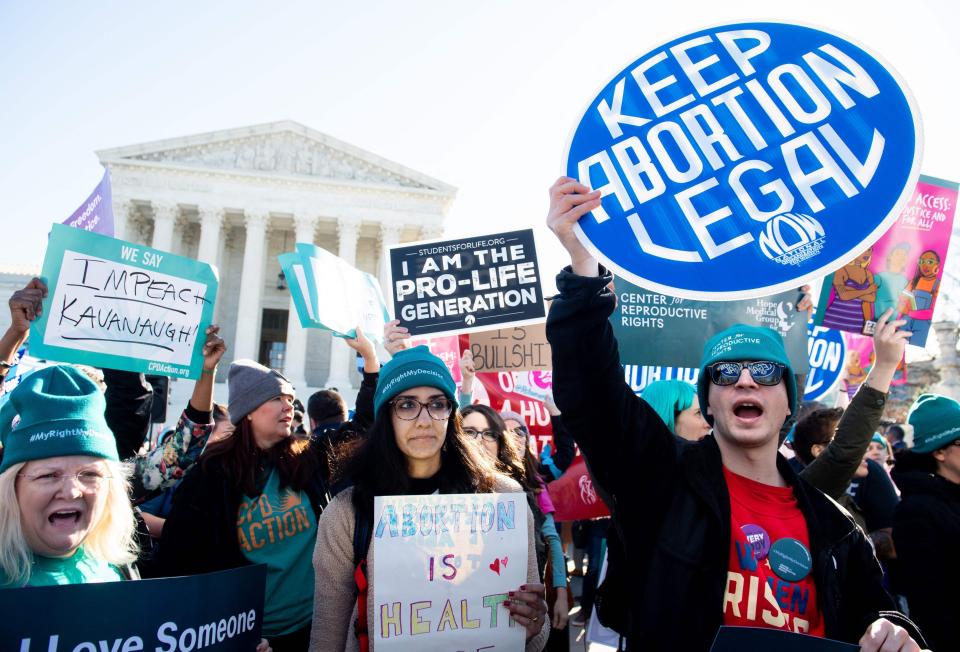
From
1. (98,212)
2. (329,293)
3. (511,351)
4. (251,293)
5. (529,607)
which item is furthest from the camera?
(251,293)

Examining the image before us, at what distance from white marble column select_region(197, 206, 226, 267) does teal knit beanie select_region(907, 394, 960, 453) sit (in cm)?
3589

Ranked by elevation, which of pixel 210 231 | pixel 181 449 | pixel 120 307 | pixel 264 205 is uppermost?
pixel 264 205

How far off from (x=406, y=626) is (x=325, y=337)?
36.7 m

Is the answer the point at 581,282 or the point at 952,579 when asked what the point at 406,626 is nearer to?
the point at 581,282

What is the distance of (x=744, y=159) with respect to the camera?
191cm

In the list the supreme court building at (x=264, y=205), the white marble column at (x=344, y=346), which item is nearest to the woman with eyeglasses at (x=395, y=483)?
the white marble column at (x=344, y=346)

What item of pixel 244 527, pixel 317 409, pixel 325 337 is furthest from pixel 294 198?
pixel 244 527

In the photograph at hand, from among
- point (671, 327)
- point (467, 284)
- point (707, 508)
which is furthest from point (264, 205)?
point (707, 508)

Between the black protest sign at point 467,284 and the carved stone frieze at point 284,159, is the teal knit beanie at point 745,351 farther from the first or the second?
the carved stone frieze at point 284,159

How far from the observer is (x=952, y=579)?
7.34ft

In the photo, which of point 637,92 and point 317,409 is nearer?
point 637,92

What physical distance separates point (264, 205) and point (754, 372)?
36.9 metres

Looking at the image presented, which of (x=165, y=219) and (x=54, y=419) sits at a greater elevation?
(x=165, y=219)

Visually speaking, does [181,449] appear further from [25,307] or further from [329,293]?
[329,293]
